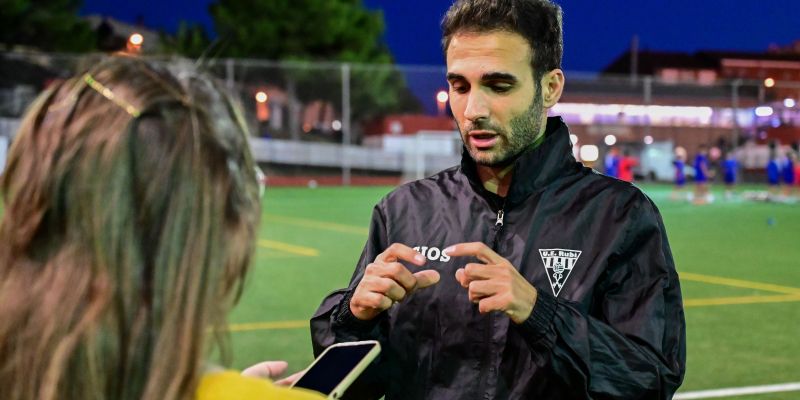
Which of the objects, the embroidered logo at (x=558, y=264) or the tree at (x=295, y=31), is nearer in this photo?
the embroidered logo at (x=558, y=264)

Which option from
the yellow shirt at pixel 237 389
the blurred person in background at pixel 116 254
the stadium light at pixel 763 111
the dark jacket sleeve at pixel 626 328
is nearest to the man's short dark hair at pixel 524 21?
the dark jacket sleeve at pixel 626 328

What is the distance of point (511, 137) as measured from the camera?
2889 mm

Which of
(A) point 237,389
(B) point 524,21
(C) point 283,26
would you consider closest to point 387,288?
(B) point 524,21

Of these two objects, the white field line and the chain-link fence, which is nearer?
the white field line

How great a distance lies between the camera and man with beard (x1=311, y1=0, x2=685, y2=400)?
2488 millimetres

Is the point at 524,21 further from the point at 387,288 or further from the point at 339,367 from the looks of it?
the point at 339,367

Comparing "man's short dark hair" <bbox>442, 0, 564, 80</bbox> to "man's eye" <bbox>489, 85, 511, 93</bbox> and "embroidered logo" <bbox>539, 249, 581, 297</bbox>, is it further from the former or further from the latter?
"embroidered logo" <bbox>539, 249, 581, 297</bbox>

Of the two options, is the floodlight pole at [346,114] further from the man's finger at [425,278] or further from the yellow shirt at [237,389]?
the yellow shirt at [237,389]

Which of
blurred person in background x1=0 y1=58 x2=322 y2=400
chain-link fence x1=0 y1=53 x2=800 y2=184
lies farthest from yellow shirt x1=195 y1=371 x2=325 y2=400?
chain-link fence x1=0 y1=53 x2=800 y2=184

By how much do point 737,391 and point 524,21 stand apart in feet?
14.2

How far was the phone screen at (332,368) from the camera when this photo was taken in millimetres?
1772

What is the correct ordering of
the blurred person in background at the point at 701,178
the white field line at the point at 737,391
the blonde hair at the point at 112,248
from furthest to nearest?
the blurred person in background at the point at 701,178, the white field line at the point at 737,391, the blonde hair at the point at 112,248

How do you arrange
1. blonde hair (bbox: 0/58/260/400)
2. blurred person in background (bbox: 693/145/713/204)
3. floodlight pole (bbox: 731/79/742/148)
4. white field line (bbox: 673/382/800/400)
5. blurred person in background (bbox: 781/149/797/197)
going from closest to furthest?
blonde hair (bbox: 0/58/260/400) → white field line (bbox: 673/382/800/400) → blurred person in background (bbox: 693/145/713/204) → blurred person in background (bbox: 781/149/797/197) → floodlight pole (bbox: 731/79/742/148)

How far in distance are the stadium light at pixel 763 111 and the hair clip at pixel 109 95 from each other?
141ft
